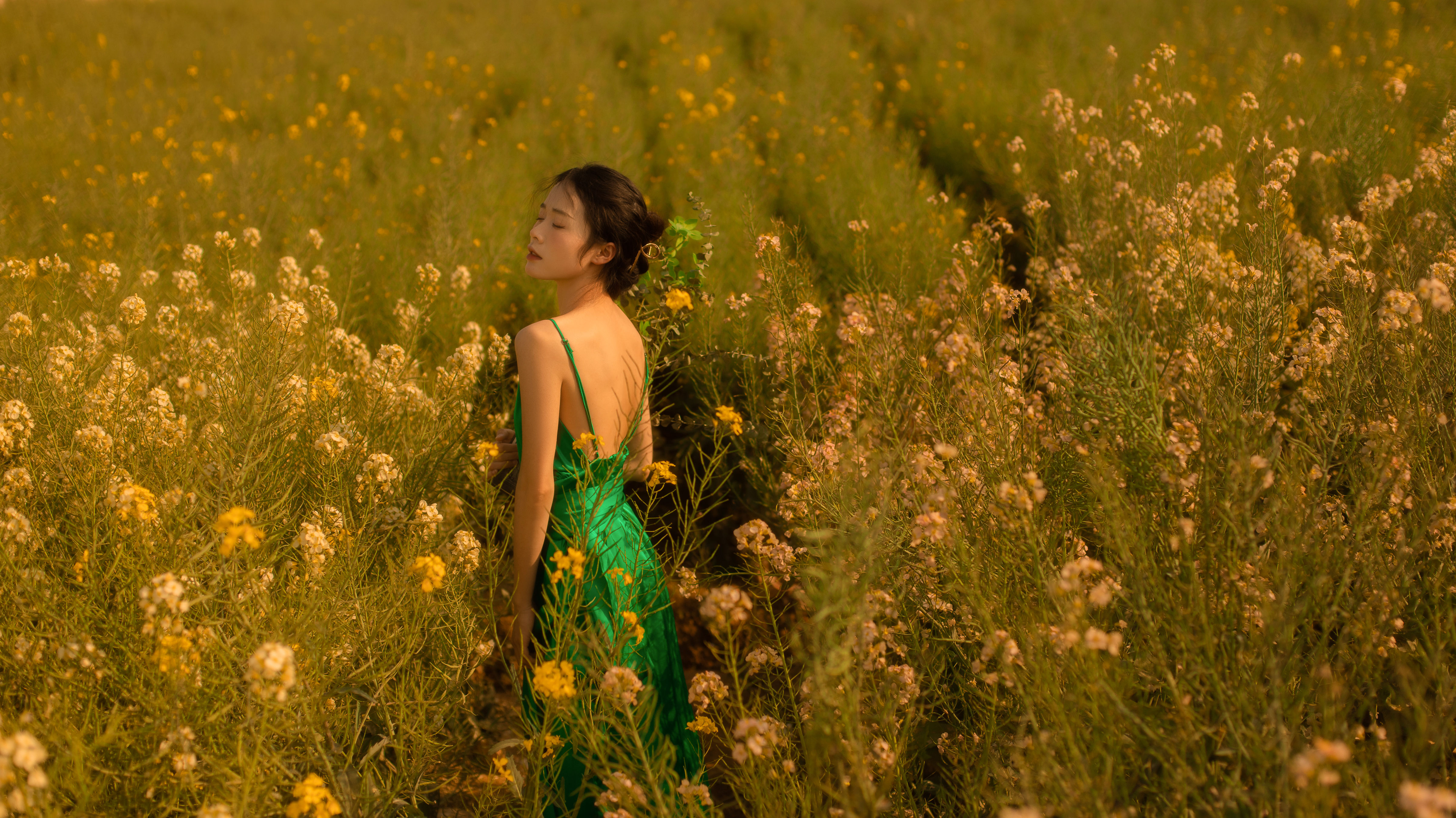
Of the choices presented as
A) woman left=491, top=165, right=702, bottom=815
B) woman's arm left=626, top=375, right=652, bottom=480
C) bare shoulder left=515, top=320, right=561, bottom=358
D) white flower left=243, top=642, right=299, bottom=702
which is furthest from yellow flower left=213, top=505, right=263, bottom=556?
woman's arm left=626, top=375, right=652, bottom=480

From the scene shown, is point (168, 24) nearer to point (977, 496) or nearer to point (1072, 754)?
point (977, 496)

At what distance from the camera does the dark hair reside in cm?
231

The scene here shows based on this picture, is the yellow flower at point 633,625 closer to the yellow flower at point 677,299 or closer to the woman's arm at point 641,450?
the woman's arm at point 641,450

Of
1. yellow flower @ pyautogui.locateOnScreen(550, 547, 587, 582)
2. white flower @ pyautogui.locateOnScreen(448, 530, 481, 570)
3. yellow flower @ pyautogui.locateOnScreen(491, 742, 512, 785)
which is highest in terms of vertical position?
yellow flower @ pyautogui.locateOnScreen(550, 547, 587, 582)

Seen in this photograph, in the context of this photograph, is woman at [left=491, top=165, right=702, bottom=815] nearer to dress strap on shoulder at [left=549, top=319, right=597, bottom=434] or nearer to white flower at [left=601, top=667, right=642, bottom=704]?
dress strap on shoulder at [left=549, top=319, right=597, bottom=434]

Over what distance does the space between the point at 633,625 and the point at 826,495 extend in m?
0.54

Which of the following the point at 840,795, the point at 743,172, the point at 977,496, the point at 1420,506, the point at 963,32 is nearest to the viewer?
the point at 840,795

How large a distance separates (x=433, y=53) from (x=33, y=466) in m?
6.46

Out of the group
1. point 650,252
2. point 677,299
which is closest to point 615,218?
point 650,252

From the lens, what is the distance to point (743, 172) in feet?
15.7

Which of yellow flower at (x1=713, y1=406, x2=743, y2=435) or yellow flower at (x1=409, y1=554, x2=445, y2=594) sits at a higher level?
yellow flower at (x1=713, y1=406, x2=743, y2=435)

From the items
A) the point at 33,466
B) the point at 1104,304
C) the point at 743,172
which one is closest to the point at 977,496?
the point at 1104,304

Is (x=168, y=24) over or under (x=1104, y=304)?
under

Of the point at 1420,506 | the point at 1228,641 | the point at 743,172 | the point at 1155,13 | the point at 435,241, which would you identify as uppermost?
the point at 1155,13
